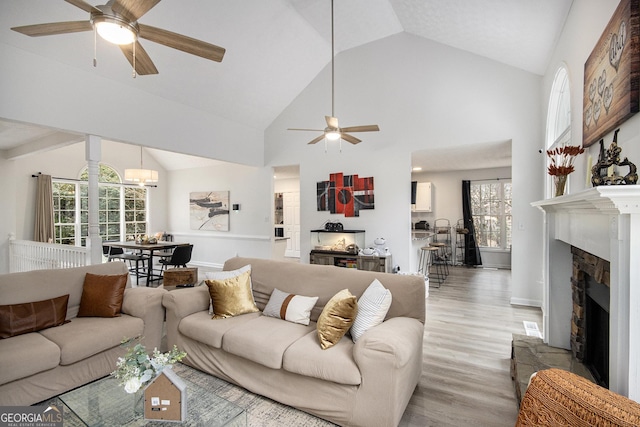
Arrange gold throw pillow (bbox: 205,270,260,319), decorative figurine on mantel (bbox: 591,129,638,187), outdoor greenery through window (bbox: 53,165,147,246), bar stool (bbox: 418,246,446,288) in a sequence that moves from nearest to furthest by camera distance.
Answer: decorative figurine on mantel (bbox: 591,129,638,187), gold throw pillow (bbox: 205,270,260,319), bar stool (bbox: 418,246,446,288), outdoor greenery through window (bbox: 53,165,147,246)

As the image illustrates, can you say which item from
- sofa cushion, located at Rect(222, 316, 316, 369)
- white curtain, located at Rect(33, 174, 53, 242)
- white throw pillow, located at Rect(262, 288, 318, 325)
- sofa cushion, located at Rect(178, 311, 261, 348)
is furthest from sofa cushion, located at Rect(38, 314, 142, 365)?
white curtain, located at Rect(33, 174, 53, 242)

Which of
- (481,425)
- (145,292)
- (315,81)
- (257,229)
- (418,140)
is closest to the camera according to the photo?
(481,425)

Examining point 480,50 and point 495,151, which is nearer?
point 480,50

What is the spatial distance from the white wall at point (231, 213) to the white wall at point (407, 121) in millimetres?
1118

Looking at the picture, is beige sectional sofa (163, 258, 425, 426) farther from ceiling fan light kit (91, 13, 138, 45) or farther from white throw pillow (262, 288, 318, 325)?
ceiling fan light kit (91, 13, 138, 45)

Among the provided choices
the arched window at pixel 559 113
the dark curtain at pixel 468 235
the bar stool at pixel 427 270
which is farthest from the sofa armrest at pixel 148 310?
the dark curtain at pixel 468 235

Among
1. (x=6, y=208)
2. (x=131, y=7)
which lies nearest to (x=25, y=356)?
(x=131, y=7)

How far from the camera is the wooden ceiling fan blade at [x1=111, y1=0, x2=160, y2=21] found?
5.65 ft

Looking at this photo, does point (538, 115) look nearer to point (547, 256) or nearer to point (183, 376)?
point (547, 256)

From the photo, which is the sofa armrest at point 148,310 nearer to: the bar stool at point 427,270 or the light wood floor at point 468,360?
the light wood floor at point 468,360

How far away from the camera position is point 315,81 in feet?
20.6

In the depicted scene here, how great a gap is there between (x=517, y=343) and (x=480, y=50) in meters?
4.00

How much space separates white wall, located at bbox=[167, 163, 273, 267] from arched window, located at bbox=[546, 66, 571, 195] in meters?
5.07

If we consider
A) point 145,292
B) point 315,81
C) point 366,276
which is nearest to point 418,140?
point 315,81
